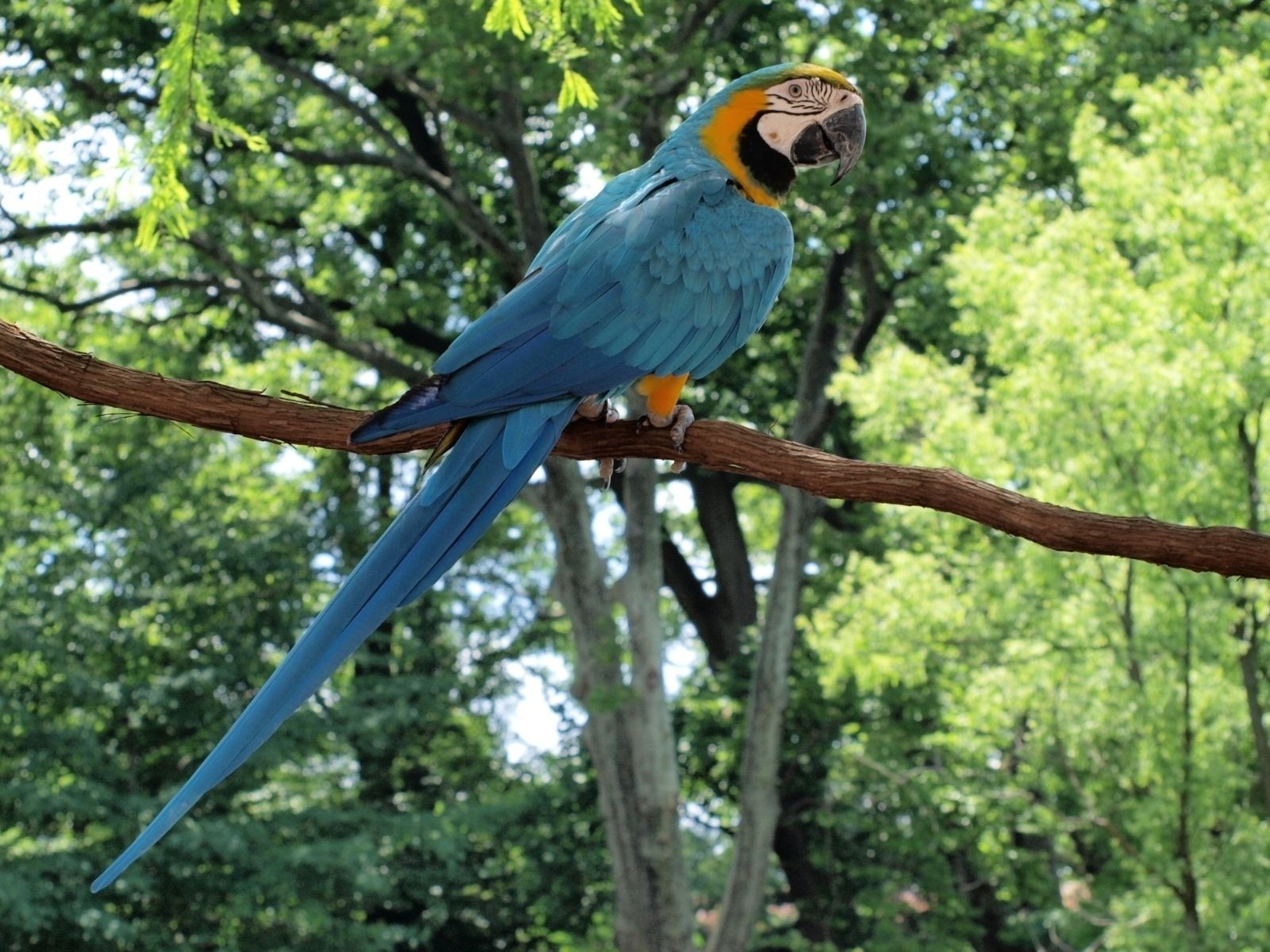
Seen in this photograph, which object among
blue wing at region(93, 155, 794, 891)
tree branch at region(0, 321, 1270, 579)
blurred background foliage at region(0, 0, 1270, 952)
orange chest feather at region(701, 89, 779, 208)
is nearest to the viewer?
blue wing at region(93, 155, 794, 891)

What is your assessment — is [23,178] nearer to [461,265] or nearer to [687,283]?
[687,283]

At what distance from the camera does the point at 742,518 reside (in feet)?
57.4

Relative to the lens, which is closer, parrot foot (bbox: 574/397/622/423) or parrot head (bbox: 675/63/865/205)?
parrot foot (bbox: 574/397/622/423)

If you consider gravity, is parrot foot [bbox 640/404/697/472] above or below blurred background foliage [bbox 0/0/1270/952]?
below

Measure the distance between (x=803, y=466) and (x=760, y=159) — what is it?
1.16 metres

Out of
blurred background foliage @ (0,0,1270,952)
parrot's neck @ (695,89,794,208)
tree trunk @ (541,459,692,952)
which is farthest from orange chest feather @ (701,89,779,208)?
tree trunk @ (541,459,692,952)

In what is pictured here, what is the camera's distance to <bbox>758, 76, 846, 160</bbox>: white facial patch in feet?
12.3

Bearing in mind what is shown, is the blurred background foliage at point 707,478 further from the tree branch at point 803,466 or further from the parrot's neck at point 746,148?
the tree branch at point 803,466

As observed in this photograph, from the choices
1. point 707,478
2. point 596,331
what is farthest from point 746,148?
point 707,478

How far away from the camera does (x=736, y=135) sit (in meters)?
3.76

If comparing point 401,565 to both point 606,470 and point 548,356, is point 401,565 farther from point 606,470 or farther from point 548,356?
point 606,470

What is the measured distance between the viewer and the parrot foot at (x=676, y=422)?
309 cm

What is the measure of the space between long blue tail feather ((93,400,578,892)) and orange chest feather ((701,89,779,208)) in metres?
1.00

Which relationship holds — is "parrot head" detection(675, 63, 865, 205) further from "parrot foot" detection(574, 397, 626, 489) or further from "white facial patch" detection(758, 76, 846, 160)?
"parrot foot" detection(574, 397, 626, 489)
